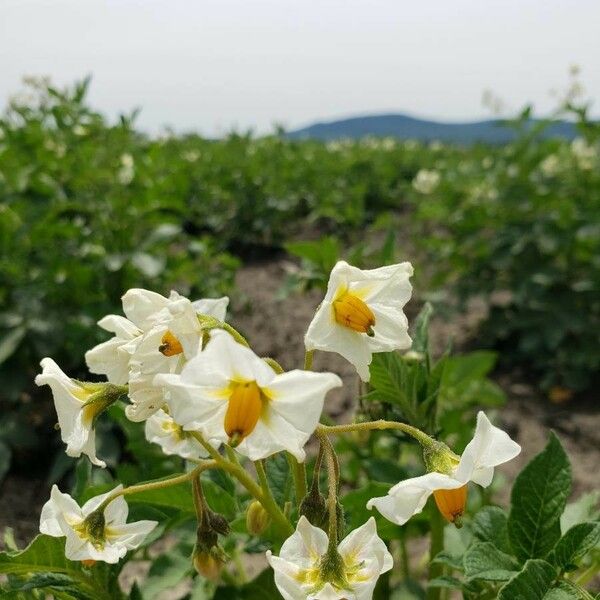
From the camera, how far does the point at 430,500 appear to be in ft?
4.81

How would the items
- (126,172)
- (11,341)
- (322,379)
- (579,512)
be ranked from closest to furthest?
(322,379) < (579,512) < (11,341) < (126,172)

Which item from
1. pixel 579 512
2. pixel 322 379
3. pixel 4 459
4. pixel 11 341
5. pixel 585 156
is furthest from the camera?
pixel 585 156

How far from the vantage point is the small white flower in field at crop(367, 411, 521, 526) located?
86 centimetres

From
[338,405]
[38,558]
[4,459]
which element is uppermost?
[38,558]

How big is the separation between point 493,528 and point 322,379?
614mm

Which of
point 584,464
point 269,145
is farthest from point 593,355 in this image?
point 269,145

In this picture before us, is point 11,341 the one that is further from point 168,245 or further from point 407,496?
point 407,496

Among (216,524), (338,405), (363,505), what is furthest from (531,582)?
(338,405)

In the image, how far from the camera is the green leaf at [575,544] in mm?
1037

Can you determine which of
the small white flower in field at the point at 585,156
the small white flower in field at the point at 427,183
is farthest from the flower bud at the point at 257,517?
the small white flower in field at the point at 427,183

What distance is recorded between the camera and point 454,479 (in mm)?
881

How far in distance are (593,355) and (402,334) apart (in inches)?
129

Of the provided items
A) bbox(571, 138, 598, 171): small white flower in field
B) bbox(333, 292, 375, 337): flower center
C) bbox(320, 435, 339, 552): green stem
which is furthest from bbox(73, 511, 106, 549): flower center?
bbox(571, 138, 598, 171): small white flower in field

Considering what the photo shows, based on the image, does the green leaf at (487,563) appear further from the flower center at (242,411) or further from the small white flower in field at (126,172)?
the small white flower in field at (126,172)
